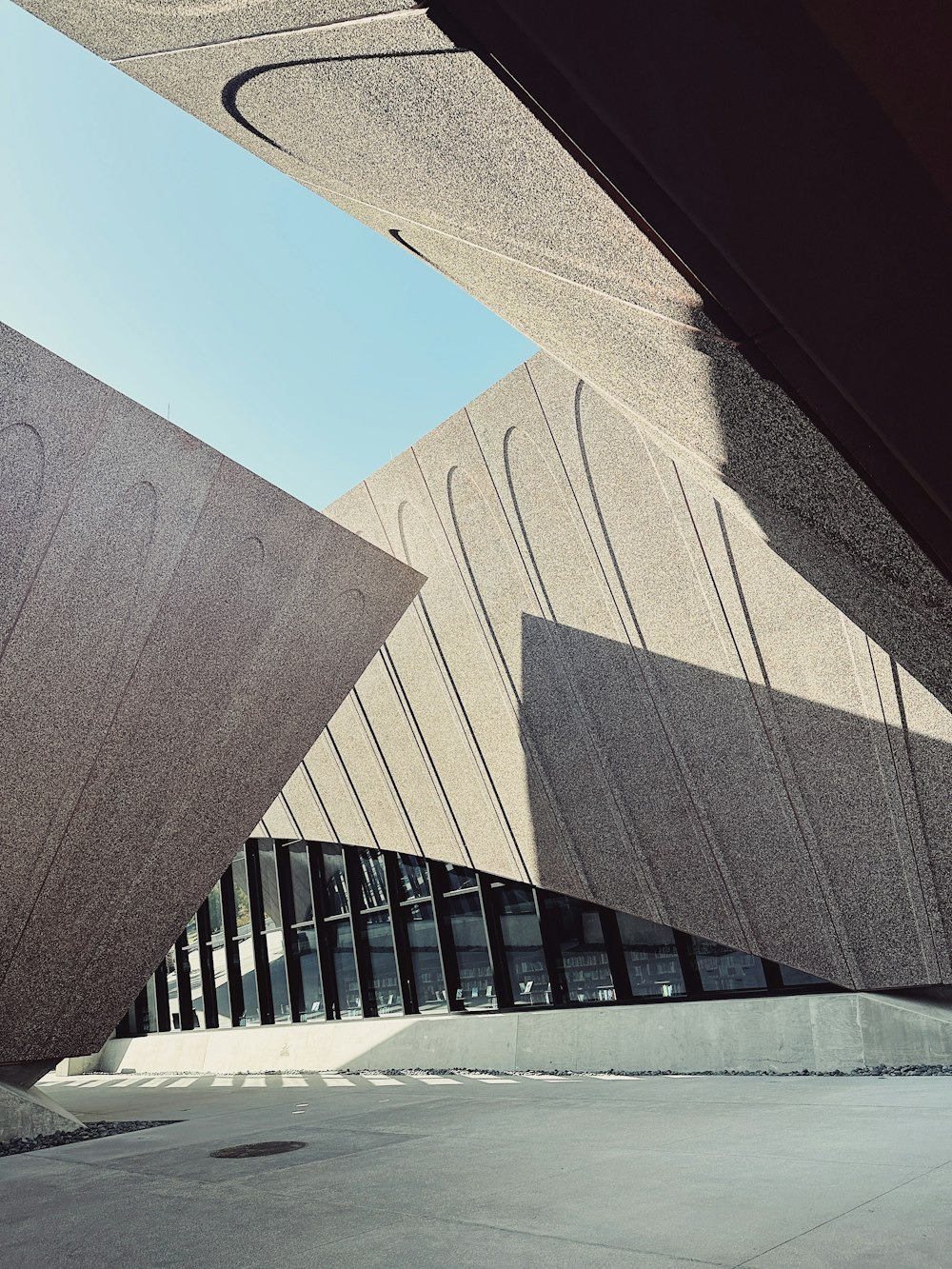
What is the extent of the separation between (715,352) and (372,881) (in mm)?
19697

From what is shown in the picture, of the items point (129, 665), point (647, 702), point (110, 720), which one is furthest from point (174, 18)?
point (647, 702)

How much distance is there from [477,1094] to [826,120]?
13.6 meters

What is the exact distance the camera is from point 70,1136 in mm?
12445

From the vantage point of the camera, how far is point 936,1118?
7852mm

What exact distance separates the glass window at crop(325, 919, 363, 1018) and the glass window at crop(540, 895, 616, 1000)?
6405mm

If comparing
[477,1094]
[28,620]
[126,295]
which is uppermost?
[126,295]

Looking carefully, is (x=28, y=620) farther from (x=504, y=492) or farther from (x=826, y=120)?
(x=826, y=120)

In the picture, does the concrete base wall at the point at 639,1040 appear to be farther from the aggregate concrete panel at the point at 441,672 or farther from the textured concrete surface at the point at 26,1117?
the textured concrete surface at the point at 26,1117

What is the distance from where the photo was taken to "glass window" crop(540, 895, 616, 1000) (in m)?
16.1

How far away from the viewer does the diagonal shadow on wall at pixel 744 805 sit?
36.2 feet

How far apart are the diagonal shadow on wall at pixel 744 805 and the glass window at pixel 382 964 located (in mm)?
7251

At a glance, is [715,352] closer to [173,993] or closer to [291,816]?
[291,816]

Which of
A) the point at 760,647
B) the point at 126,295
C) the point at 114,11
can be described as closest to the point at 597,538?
the point at 760,647

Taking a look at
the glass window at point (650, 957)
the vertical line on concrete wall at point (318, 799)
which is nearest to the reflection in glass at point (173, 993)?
the vertical line on concrete wall at point (318, 799)
